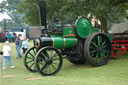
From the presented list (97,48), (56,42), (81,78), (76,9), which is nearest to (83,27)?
(97,48)

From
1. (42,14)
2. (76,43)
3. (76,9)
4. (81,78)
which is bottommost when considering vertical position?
(81,78)

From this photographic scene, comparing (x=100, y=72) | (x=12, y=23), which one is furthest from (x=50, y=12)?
(x=12, y=23)

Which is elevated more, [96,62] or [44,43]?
[44,43]

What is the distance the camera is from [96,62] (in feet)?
21.5

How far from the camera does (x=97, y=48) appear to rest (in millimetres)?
6648

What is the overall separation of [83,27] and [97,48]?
2.91 ft

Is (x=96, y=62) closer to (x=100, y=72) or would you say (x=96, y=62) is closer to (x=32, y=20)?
(x=100, y=72)

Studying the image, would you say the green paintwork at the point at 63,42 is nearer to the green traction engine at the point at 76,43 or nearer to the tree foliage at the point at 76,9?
the green traction engine at the point at 76,43

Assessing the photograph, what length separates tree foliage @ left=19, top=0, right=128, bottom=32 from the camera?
8019mm

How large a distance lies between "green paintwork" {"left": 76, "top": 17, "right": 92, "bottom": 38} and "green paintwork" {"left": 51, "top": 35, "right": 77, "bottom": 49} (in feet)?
1.11

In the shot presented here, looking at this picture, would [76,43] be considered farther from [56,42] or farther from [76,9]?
[76,9]

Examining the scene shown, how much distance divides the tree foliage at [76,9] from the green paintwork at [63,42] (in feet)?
7.08

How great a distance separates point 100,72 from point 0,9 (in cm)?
5781

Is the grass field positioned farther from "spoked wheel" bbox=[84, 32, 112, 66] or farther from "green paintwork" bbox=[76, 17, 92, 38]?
"green paintwork" bbox=[76, 17, 92, 38]
